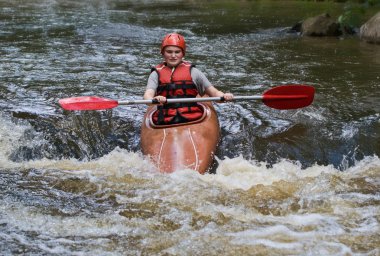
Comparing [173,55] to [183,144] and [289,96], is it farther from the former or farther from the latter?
[289,96]

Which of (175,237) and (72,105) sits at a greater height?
(72,105)

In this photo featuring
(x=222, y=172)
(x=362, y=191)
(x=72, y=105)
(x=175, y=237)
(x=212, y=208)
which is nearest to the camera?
(x=175, y=237)

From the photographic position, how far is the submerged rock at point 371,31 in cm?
1141

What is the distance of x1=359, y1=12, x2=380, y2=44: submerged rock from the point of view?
11.4 meters

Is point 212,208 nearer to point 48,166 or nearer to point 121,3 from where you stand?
point 48,166

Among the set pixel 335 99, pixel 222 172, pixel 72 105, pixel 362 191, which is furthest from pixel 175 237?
pixel 335 99

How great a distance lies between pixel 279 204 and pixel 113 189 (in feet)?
4.38

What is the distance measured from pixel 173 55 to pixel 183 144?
1.05 m

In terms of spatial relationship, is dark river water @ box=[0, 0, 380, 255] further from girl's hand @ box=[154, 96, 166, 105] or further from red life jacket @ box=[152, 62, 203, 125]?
girl's hand @ box=[154, 96, 166, 105]

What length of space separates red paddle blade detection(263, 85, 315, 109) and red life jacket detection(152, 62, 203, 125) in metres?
0.75

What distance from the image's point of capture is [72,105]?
5.29 m

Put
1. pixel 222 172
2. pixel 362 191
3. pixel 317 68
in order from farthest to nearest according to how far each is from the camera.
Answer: pixel 317 68
pixel 222 172
pixel 362 191

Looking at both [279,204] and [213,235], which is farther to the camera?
[279,204]

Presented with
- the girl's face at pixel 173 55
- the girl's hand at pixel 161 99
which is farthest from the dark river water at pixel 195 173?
the girl's face at pixel 173 55
